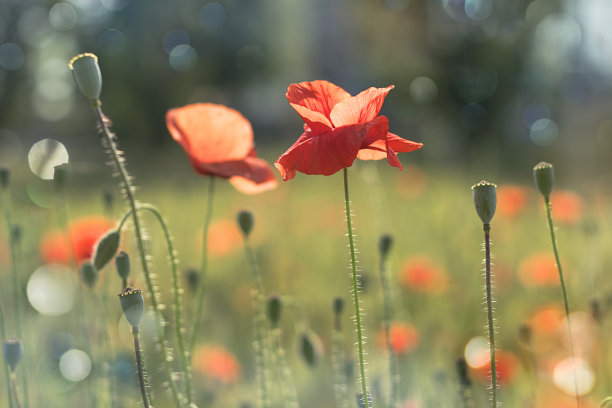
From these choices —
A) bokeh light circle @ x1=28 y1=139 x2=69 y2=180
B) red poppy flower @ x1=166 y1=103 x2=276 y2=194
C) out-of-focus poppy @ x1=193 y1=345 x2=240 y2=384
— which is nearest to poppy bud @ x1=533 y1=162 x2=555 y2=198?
red poppy flower @ x1=166 y1=103 x2=276 y2=194

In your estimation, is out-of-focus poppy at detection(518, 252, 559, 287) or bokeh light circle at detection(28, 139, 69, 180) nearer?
bokeh light circle at detection(28, 139, 69, 180)

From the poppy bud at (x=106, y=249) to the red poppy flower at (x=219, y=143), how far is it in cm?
26

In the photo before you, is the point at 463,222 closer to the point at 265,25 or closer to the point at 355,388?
the point at 355,388

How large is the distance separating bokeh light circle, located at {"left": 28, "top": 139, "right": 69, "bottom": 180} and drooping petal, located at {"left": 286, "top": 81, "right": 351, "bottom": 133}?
0.52 metres

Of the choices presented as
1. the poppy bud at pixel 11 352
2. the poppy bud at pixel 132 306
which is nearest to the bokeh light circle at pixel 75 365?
the poppy bud at pixel 11 352

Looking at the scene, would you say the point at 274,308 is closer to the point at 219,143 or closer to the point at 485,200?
the point at 219,143

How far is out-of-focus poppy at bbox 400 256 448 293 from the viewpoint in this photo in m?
1.75

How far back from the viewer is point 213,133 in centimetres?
104

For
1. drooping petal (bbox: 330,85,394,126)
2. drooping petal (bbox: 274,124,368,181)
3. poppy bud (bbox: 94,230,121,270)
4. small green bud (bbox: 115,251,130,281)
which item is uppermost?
drooping petal (bbox: 330,85,394,126)

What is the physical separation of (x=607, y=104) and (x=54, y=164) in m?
6.32

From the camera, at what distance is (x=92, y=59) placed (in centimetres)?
67

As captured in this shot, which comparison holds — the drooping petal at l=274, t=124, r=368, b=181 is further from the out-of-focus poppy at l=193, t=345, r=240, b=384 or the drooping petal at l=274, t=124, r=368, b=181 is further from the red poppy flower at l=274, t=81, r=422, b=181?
the out-of-focus poppy at l=193, t=345, r=240, b=384

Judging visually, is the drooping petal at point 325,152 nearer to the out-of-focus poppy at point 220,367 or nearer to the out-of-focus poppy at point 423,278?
the out-of-focus poppy at point 220,367

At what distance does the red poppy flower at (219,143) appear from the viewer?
3.28 feet
